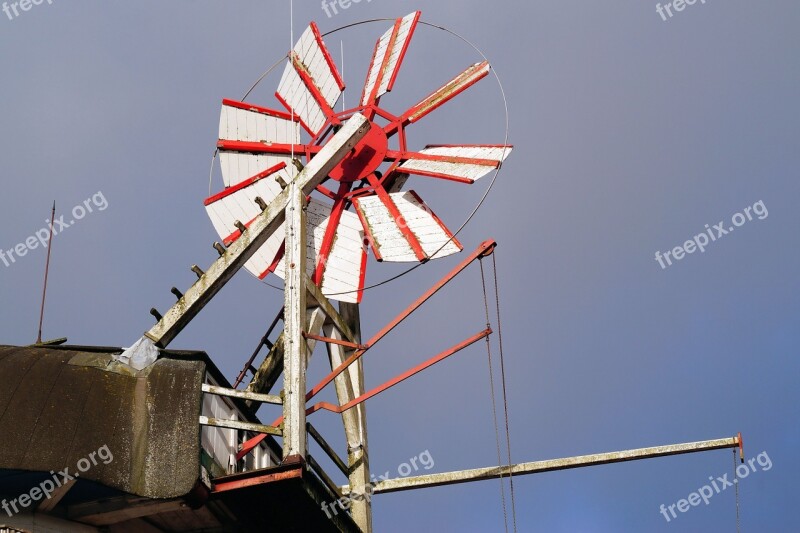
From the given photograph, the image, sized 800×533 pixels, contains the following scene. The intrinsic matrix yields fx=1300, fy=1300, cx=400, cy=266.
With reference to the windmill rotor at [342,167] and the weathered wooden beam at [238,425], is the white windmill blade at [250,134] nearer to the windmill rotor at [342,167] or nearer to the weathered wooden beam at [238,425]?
the windmill rotor at [342,167]

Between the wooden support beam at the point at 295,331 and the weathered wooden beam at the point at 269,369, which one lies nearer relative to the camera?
the wooden support beam at the point at 295,331

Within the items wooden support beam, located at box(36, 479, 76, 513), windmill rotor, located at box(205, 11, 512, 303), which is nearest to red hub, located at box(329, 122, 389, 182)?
windmill rotor, located at box(205, 11, 512, 303)

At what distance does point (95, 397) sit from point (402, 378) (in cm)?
529

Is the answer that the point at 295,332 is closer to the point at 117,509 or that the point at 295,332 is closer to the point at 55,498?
the point at 117,509

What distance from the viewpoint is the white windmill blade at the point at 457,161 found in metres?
25.7

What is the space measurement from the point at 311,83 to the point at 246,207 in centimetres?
332

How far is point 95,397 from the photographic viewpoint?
65.3ft

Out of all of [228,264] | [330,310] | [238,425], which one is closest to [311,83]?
[330,310]

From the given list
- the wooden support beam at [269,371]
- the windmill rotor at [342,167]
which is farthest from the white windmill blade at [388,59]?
the wooden support beam at [269,371]

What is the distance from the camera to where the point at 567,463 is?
73.8ft

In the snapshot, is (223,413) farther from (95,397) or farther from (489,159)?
(489,159)

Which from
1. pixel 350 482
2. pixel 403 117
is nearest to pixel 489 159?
pixel 403 117

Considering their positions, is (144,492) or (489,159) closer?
(144,492)

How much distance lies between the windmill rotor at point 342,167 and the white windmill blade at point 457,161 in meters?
0.02
